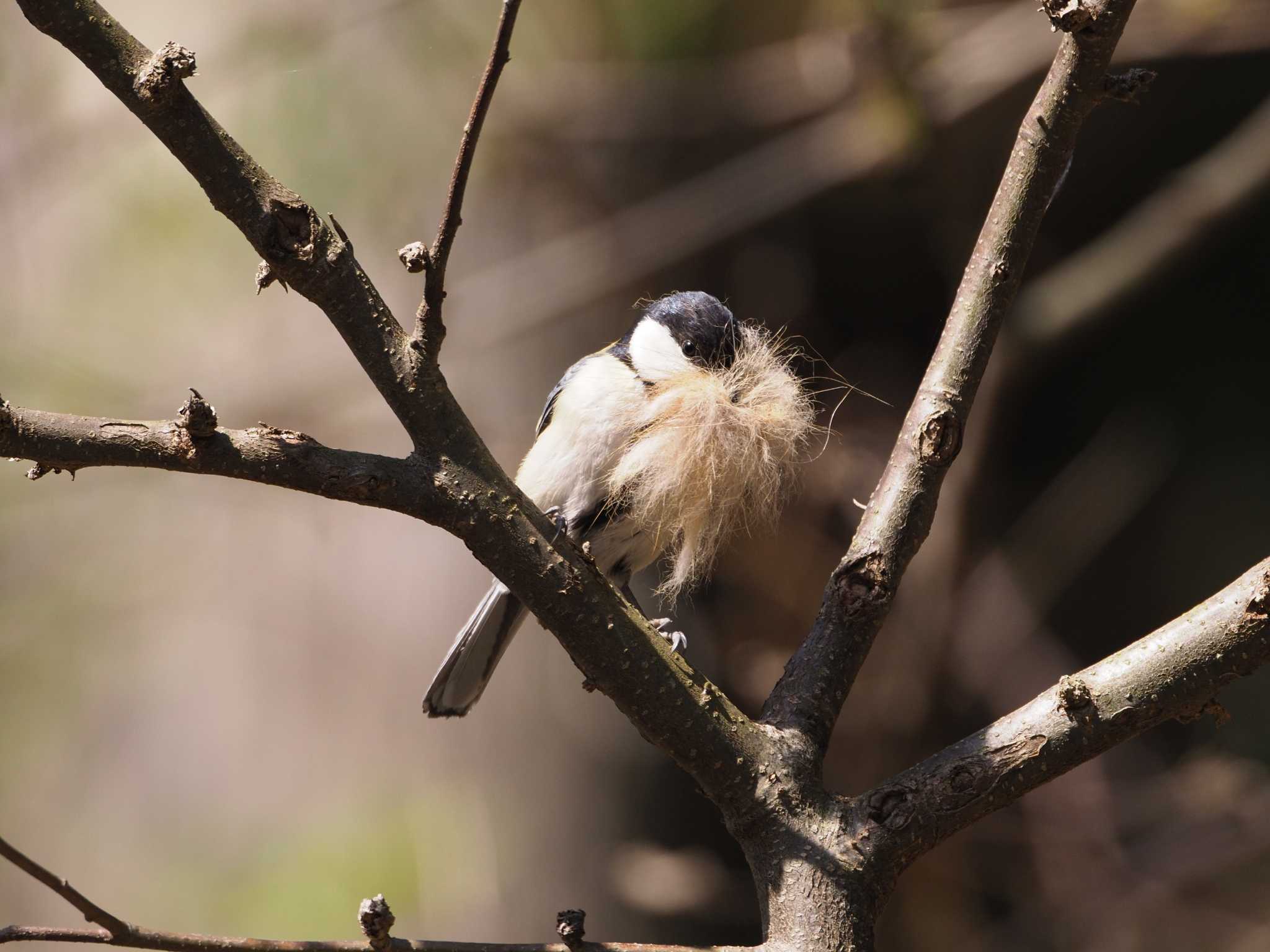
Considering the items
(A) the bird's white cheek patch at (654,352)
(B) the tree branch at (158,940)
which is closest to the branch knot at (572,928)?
(B) the tree branch at (158,940)

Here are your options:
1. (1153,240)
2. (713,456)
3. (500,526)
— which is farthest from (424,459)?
(1153,240)

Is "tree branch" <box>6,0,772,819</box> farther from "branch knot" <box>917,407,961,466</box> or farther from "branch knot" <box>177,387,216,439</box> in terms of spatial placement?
"branch knot" <box>917,407,961,466</box>

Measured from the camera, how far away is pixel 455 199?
89 centimetres

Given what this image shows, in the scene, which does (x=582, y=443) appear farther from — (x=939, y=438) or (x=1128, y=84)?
(x=1128, y=84)

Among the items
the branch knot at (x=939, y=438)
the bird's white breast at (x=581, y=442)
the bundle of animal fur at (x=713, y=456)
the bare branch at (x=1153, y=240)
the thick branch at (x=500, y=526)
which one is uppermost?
the bare branch at (x=1153, y=240)

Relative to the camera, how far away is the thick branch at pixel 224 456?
0.87m

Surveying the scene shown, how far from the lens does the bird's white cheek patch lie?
1677mm

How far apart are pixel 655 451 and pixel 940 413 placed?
351 mm

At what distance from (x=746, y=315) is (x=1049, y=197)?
1.25m

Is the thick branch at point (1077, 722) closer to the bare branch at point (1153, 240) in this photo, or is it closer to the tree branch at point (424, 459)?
the tree branch at point (424, 459)

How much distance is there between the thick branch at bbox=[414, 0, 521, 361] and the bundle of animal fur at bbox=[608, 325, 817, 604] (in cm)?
27

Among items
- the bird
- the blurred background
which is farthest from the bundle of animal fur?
the blurred background

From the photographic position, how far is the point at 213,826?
226 cm

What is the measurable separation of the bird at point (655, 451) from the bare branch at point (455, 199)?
223 millimetres
